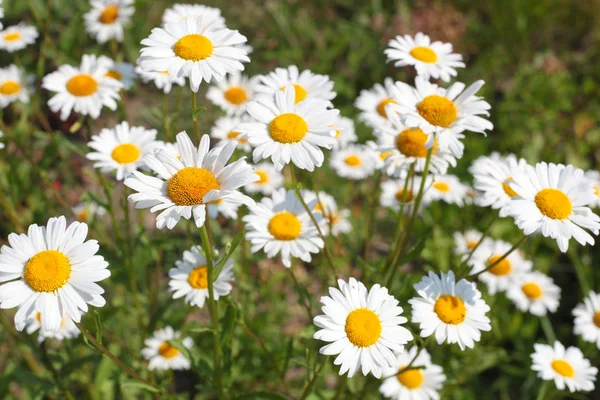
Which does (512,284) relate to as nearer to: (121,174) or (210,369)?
(210,369)

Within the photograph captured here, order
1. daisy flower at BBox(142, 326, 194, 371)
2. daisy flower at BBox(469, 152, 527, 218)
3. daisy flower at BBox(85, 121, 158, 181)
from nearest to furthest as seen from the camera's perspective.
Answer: daisy flower at BBox(469, 152, 527, 218) → daisy flower at BBox(85, 121, 158, 181) → daisy flower at BBox(142, 326, 194, 371)

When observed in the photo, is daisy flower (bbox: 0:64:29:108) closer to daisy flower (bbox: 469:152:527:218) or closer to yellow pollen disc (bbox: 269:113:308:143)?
yellow pollen disc (bbox: 269:113:308:143)

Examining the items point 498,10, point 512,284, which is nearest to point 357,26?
point 498,10

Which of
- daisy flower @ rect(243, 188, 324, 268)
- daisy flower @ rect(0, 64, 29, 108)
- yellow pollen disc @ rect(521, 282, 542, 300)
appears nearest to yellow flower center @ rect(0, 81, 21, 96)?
daisy flower @ rect(0, 64, 29, 108)

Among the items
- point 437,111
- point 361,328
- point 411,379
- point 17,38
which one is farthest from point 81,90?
point 411,379

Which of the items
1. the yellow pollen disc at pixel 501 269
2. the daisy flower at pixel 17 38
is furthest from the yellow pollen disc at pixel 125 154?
the yellow pollen disc at pixel 501 269
